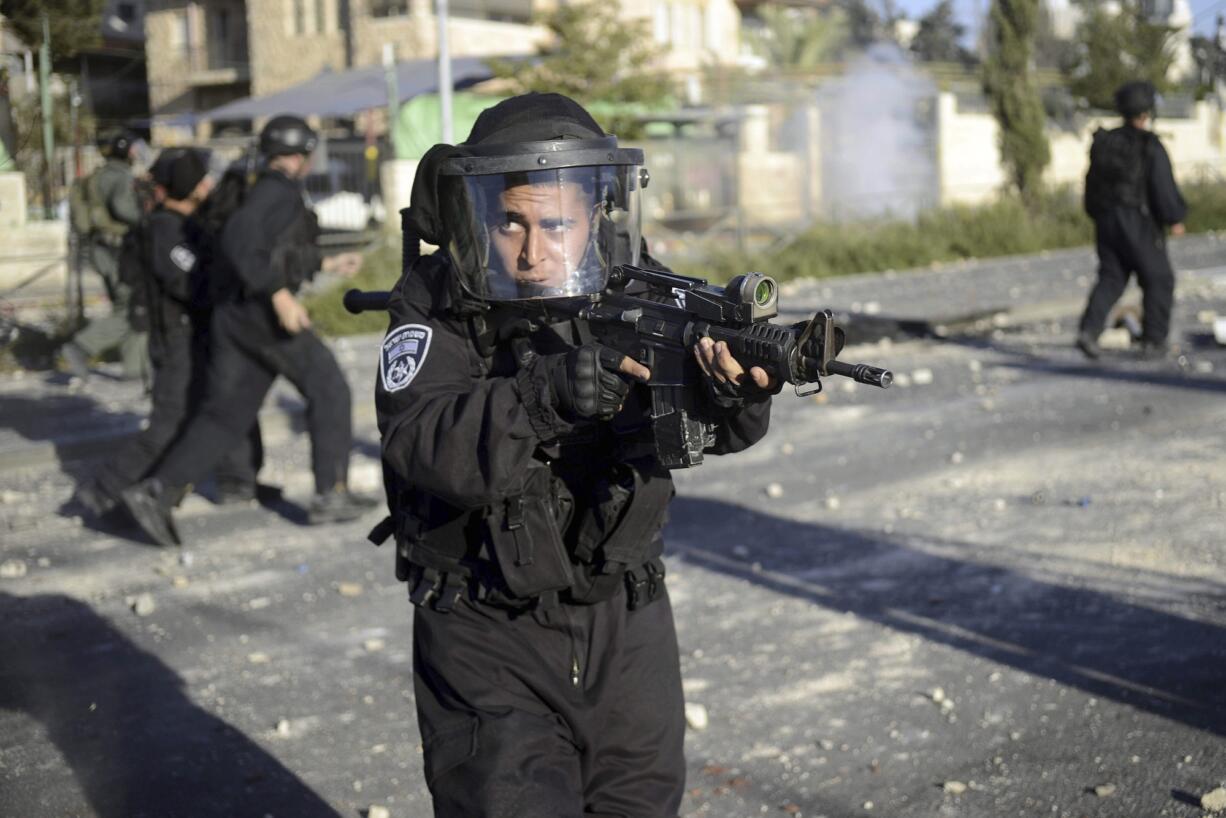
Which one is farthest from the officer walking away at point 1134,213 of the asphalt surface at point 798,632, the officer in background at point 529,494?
the officer in background at point 529,494

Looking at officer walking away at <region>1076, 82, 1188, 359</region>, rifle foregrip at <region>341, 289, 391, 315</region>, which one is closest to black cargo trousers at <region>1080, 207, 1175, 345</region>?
officer walking away at <region>1076, 82, 1188, 359</region>

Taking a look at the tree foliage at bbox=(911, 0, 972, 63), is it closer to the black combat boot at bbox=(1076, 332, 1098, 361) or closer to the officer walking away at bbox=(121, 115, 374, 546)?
the black combat boot at bbox=(1076, 332, 1098, 361)

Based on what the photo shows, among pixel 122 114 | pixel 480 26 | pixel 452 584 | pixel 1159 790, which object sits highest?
pixel 480 26

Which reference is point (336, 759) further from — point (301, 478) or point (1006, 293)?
point (1006, 293)

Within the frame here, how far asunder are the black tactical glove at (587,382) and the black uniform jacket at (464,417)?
0.11 ft

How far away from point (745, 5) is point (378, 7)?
1995cm

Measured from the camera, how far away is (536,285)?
8.66 feet

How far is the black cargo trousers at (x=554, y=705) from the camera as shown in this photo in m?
2.50

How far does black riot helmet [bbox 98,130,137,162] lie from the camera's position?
10.4 meters

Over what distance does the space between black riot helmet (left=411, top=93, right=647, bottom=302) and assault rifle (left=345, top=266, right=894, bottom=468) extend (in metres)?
0.06

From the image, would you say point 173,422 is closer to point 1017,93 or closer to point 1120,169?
point 1120,169

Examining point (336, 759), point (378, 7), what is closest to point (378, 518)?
point (336, 759)

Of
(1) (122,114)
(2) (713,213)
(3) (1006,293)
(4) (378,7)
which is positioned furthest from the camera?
(4) (378,7)

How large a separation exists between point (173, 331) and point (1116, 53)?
37.5 m
